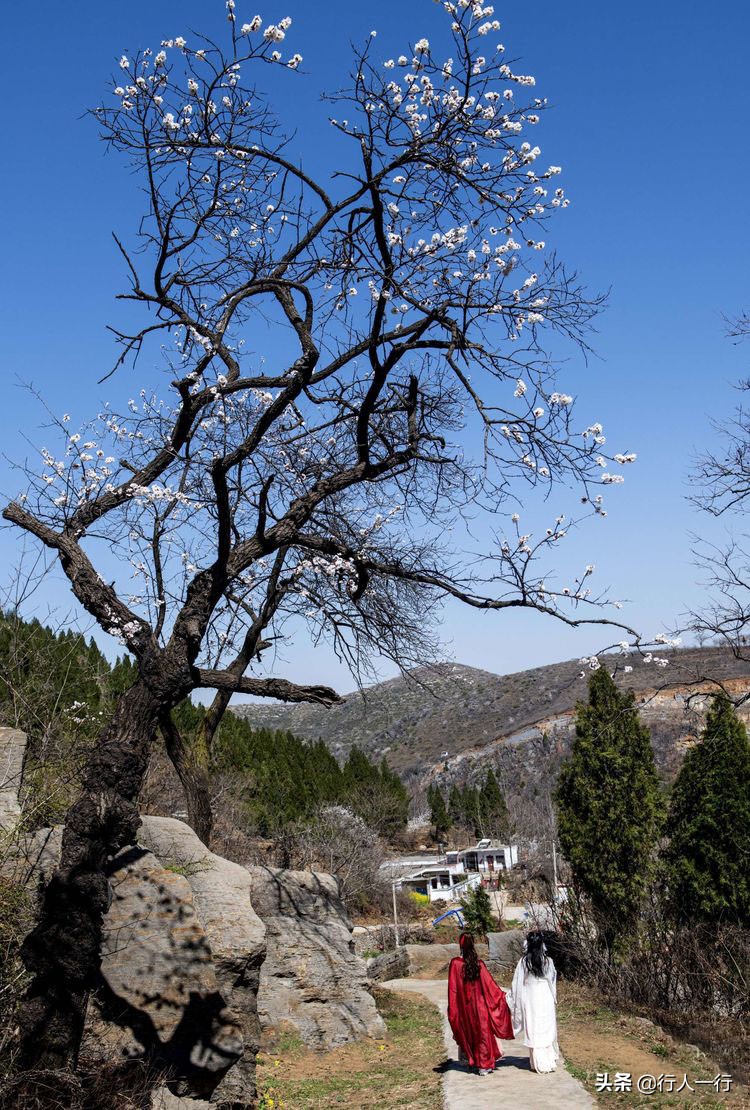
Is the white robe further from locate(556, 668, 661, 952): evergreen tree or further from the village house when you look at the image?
the village house

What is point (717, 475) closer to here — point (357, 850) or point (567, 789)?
point (567, 789)

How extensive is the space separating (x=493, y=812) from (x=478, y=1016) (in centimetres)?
4114

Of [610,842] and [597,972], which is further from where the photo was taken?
[610,842]

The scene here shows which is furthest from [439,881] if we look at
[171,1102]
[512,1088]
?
[171,1102]

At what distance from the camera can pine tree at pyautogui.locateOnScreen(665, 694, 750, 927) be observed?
1339 centimetres

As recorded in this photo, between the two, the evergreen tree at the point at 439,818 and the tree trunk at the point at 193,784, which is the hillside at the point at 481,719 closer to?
the evergreen tree at the point at 439,818

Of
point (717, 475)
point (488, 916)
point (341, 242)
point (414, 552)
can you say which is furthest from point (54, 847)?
point (488, 916)

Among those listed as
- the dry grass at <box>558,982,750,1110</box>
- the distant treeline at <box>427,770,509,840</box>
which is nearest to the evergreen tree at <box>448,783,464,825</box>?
the distant treeline at <box>427,770,509,840</box>

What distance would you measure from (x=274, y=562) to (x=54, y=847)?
521 centimetres

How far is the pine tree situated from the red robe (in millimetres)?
5856

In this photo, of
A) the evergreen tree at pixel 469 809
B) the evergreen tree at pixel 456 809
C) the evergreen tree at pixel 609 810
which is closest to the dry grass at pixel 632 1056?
the evergreen tree at pixel 609 810

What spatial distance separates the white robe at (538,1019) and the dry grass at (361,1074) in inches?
37.7

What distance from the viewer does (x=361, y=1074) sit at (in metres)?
9.15

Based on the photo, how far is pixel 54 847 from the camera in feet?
20.7
